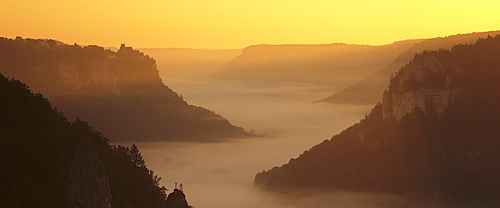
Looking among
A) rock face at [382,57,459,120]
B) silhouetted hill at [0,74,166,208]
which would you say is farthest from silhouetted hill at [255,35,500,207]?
silhouetted hill at [0,74,166,208]

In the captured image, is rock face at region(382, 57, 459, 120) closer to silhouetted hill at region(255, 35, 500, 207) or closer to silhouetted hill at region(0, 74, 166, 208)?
silhouetted hill at region(255, 35, 500, 207)

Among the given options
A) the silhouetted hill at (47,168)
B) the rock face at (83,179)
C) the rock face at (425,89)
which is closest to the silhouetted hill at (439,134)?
the rock face at (425,89)

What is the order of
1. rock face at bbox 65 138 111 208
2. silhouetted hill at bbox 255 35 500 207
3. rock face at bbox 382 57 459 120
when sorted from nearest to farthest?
rock face at bbox 65 138 111 208 → silhouetted hill at bbox 255 35 500 207 → rock face at bbox 382 57 459 120

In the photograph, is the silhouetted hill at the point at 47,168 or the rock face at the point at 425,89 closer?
the silhouetted hill at the point at 47,168

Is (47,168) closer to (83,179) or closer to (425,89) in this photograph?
(83,179)

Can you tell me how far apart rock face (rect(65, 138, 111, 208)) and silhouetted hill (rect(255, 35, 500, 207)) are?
369 feet

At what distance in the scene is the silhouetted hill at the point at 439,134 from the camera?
175 metres

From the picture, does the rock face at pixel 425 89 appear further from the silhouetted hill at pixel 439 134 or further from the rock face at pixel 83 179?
the rock face at pixel 83 179

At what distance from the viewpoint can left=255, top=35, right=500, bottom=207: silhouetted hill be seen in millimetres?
174875

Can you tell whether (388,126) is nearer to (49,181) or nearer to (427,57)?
(427,57)

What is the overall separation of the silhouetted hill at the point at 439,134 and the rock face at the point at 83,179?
369 ft

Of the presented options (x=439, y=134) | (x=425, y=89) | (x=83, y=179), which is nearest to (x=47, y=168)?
(x=83, y=179)

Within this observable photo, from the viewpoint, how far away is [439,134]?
595 ft

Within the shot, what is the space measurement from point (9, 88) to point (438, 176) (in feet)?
358
